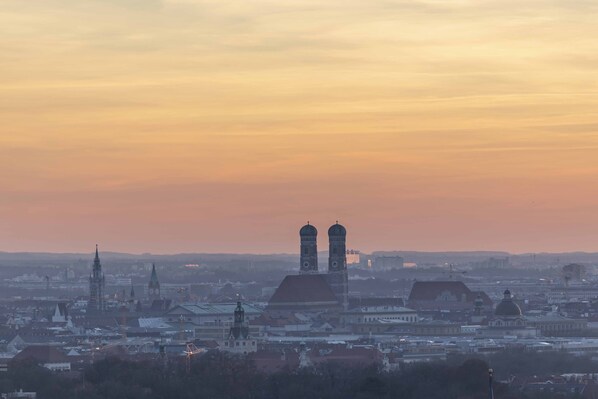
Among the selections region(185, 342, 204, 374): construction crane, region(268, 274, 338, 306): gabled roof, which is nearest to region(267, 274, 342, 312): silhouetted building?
region(268, 274, 338, 306): gabled roof

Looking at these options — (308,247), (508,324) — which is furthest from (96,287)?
(508,324)

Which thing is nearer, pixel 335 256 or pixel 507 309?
pixel 507 309

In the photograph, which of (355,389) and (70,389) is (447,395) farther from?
(70,389)

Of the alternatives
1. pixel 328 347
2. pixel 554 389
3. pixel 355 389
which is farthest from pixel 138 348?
pixel 355 389

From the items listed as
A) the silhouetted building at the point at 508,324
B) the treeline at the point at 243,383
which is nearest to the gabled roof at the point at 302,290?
the silhouetted building at the point at 508,324

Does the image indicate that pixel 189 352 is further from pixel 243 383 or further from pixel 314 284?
pixel 314 284

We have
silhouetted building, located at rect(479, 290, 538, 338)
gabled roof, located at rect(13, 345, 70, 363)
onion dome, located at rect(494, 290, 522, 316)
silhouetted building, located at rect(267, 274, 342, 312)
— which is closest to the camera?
Result: gabled roof, located at rect(13, 345, 70, 363)

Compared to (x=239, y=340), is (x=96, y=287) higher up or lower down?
higher up

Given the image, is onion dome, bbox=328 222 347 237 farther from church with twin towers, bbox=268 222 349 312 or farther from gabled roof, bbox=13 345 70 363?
gabled roof, bbox=13 345 70 363
